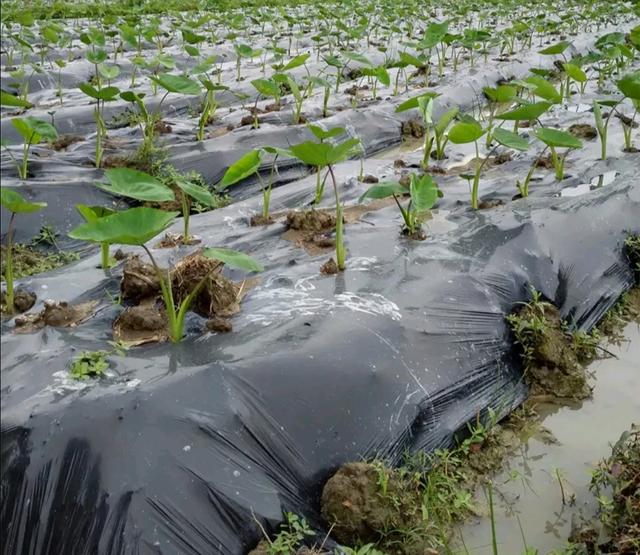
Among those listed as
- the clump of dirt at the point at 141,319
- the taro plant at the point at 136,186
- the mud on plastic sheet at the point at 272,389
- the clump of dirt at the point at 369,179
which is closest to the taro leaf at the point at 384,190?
the mud on plastic sheet at the point at 272,389

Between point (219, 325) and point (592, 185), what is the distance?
2.55 meters

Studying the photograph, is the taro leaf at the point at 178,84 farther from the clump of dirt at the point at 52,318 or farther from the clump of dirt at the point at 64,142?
the clump of dirt at the point at 52,318

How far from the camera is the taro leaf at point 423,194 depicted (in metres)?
2.86

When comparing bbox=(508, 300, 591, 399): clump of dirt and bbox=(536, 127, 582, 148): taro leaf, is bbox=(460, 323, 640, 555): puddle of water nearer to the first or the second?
bbox=(508, 300, 591, 399): clump of dirt

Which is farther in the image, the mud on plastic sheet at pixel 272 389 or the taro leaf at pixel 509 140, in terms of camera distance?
the taro leaf at pixel 509 140

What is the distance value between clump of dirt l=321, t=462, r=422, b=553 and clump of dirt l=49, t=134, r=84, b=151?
3.35m

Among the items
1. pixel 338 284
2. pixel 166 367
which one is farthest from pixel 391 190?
pixel 166 367

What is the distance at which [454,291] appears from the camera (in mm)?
2590

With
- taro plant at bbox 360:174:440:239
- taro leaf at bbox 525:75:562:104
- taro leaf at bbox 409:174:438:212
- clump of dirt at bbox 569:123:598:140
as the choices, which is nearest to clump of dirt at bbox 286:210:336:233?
taro plant at bbox 360:174:440:239

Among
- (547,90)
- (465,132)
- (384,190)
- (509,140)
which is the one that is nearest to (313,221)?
(384,190)

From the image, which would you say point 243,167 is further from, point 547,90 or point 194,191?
point 547,90

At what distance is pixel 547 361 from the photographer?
8.53ft

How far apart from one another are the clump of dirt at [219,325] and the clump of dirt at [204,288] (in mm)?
83

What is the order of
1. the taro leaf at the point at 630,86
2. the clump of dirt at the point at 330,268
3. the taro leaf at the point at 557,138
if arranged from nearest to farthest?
the clump of dirt at the point at 330,268
the taro leaf at the point at 557,138
the taro leaf at the point at 630,86
